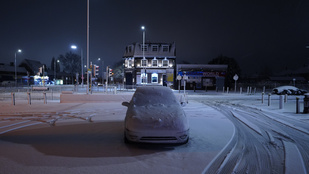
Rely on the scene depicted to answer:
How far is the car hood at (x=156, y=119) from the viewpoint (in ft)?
17.4

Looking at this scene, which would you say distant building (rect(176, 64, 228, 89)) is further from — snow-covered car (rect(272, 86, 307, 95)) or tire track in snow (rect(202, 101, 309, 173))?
tire track in snow (rect(202, 101, 309, 173))

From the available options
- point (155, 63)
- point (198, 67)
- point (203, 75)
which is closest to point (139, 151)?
point (203, 75)

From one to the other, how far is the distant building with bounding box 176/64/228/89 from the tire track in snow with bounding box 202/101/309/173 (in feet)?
115

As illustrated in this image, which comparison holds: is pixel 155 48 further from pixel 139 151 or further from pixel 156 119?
pixel 139 151

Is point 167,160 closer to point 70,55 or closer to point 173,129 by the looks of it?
point 173,129

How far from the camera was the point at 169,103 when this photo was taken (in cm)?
675

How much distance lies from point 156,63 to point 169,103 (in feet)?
130

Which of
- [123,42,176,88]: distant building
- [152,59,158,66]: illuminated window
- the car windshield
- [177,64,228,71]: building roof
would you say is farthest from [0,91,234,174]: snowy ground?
[152,59,158,66]: illuminated window

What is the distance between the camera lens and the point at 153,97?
7008 mm

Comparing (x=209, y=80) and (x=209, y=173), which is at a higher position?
(x=209, y=80)

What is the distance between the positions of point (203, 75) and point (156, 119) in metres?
39.1

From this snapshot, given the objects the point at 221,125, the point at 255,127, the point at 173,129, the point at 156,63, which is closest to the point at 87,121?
the point at 173,129

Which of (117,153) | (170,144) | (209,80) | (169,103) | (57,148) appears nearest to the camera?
(117,153)

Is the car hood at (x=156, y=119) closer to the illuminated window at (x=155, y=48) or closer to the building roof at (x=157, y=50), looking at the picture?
the building roof at (x=157, y=50)
